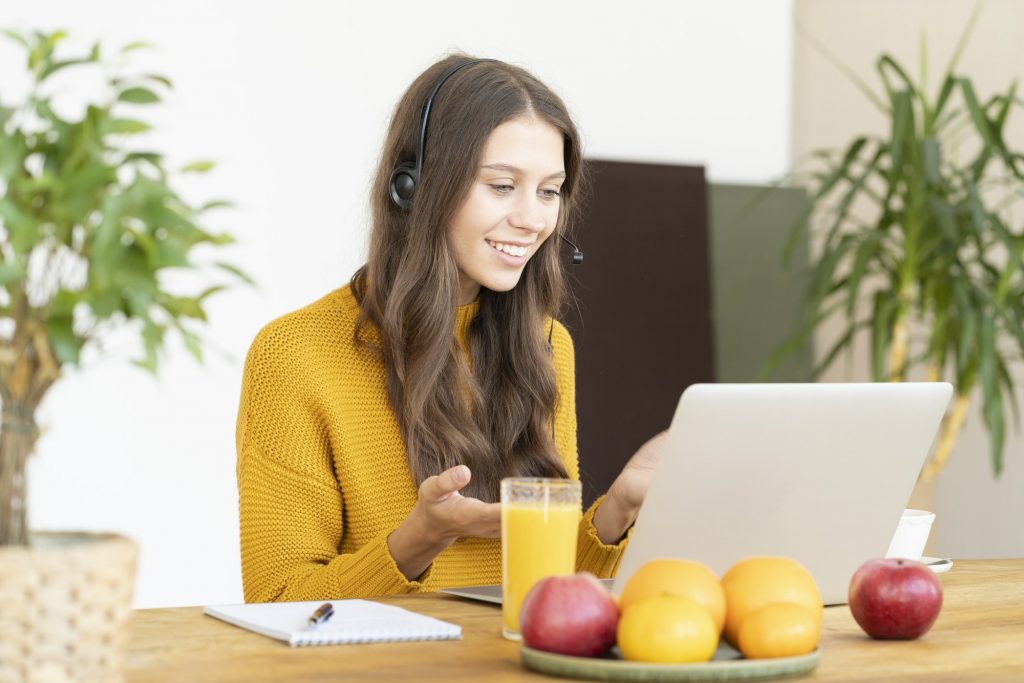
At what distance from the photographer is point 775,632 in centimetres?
112

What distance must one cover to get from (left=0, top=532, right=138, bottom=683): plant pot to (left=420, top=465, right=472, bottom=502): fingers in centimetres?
50

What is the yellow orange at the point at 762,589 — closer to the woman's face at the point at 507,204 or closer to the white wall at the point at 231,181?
the woman's face at the point at 507,204

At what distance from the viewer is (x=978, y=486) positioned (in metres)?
4.12

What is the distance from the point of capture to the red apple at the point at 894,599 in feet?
4.28

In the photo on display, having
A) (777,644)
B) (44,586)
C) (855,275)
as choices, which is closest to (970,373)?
(855,275)

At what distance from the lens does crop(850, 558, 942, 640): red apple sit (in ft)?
4.28

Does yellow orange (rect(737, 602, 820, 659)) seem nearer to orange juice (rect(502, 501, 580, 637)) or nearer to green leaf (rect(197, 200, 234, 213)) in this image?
orange juice (rect(502, 501, 580, 637))

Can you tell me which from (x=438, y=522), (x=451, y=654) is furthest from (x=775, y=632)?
(x=438, y=522)

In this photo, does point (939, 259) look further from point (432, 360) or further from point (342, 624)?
point (342, 624)

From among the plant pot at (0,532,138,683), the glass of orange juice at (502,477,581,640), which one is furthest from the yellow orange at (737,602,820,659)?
the plant pot at (0,532,138,683)

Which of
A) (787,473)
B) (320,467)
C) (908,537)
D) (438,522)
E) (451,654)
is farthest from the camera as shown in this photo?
(320,467)

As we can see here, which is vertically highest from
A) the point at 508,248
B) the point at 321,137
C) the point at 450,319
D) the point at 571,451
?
the point at 321,137

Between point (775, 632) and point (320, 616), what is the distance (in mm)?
443

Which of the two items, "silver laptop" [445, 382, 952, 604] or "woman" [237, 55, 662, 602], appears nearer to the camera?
"silver laptop" [445, 382, 952, 604]
